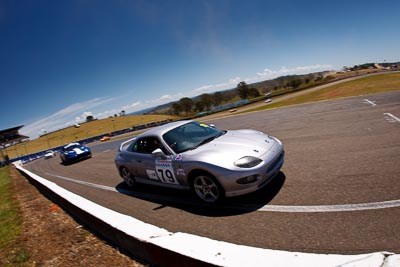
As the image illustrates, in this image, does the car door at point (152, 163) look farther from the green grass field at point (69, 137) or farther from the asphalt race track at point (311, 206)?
the green grass field at point (69, 137)

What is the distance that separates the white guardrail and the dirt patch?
18cm

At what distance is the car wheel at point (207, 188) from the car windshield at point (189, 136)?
712 mm

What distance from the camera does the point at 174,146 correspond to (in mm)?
5633

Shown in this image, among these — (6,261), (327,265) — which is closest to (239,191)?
(327,265)

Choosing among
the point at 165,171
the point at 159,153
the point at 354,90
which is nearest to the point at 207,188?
the point at 165,171

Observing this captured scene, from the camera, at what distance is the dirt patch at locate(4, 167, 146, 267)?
3.77 meters

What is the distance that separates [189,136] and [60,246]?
123 inches

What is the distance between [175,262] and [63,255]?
89.0 inches

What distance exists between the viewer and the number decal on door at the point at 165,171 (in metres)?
5.55

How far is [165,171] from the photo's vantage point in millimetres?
5730

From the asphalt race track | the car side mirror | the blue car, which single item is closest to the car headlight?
the asphalt race track

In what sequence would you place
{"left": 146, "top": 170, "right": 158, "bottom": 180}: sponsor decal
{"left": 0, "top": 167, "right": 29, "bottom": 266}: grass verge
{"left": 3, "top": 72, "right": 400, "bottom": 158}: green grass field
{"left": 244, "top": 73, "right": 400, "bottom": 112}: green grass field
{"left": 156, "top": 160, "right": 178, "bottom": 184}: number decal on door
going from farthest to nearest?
{"left": 3, "top": 72, "right": 400, "bottom": 158}: green grass field
{"left": 244, "top": 73, "right": 400, "bottom": 112}: green grass field
{"left": 146, "top": 170, "right": 158, "bottom": 180}: sponsor decal
{"left": 156, "top": 160, "right": 178, "bottom": 184}: number decal on door
{"left": 0, "top": 167, "right": 29, "bottom": 266}: grass verge

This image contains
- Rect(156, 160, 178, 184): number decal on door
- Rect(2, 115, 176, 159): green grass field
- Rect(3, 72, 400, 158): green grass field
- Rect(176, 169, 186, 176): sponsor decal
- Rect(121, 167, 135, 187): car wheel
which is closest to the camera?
Rect(176, 169, 186, 176): sponsor decal

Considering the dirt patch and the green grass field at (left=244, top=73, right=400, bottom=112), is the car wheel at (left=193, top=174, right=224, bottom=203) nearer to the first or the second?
the dirt patch
